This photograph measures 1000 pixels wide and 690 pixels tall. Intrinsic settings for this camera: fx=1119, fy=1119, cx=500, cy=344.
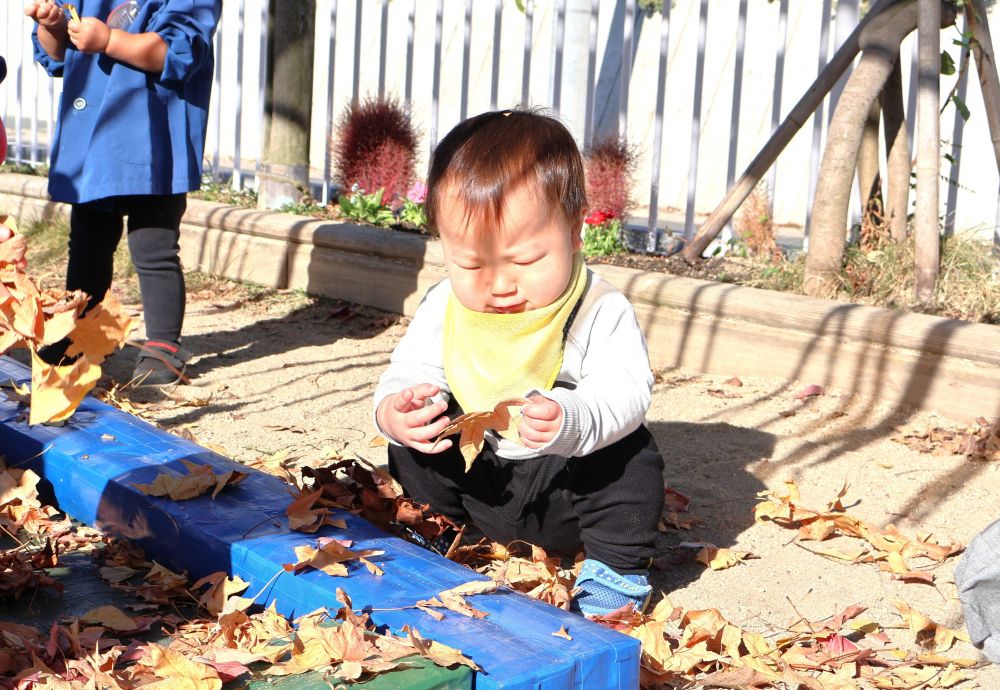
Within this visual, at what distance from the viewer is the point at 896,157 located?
4.39 metres

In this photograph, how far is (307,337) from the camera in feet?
15.3

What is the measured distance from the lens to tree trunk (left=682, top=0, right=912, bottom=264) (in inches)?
174

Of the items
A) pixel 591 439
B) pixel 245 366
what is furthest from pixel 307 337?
pixel 591 439

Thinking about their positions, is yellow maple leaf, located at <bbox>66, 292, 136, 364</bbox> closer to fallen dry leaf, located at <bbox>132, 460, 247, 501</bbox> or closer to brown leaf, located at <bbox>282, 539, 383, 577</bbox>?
brown leaf, located at <bbox>282, 539, 383, 577</bbox>

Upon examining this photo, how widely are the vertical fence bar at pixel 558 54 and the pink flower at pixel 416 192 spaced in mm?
A: 799

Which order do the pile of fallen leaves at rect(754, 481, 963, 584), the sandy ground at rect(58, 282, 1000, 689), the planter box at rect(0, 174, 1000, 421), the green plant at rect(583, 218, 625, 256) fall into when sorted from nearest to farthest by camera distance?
the sandy ground at rect(58, 282, 1000, 689)
the pile of fallen leaves at rect(754, 481, 963, 584)
the planter box at rect(0, 174, 1000, 421)
the green plant at rect(583, 218, 625, 256)

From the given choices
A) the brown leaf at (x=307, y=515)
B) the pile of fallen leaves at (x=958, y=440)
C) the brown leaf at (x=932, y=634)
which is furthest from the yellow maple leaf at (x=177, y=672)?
the pile of fallen leaves at (x=958, y=440)

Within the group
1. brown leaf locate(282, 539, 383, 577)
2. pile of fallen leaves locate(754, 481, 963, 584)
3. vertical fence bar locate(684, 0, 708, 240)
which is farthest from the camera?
vertical fence bar locate(684, 0, 708, 240)

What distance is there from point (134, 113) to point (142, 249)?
45cm

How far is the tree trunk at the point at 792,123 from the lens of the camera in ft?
14.5

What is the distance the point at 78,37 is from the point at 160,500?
180 cm

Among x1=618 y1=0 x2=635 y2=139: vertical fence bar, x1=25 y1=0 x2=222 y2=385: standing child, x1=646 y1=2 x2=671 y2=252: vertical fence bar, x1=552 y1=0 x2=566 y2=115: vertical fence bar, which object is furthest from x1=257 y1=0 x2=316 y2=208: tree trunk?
x1=25 y1=0 x2=222 y2=385: standing child

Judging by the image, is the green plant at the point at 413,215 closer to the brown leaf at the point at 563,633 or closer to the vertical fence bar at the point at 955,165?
the vertical fence bar at the point at 955,165

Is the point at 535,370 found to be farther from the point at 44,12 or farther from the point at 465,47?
the point at 465,47
